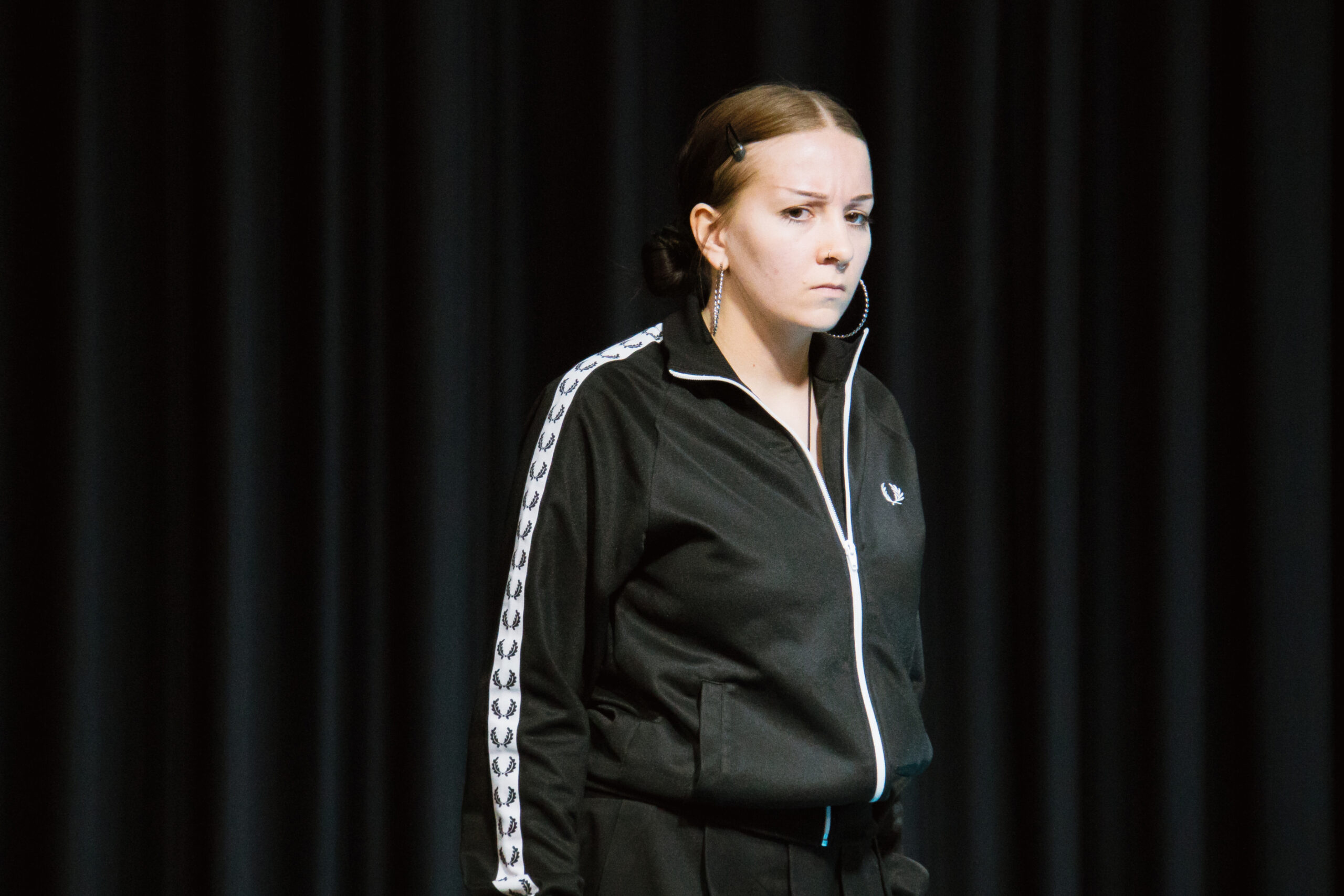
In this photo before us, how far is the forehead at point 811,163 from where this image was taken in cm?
113

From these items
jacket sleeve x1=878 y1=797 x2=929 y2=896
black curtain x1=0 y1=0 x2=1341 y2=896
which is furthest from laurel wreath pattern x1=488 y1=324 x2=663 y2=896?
black curtain x1=0 y1=0 x2=1341 y2=896

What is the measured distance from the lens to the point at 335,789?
5.96 ft

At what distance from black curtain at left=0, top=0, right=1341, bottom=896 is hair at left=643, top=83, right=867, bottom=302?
0.46 metres

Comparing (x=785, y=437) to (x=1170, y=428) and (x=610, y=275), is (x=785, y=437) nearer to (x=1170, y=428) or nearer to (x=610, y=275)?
(x=610, y=275)

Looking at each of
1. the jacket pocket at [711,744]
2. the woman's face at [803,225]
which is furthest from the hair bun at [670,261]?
the jacket pocket at [711,744]

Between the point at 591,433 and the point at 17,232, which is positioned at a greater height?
the point at 17,232

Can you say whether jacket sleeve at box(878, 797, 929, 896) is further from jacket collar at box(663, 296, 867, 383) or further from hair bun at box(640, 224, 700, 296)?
hair bun at box(640, 224, 700, 296)

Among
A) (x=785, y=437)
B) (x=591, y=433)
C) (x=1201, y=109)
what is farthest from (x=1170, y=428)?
(x=591, y=433)

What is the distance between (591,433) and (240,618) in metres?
0.88

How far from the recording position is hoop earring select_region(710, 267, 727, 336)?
1196 mm

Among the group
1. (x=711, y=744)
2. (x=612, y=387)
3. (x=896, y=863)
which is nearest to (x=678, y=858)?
(x=711, y=744)

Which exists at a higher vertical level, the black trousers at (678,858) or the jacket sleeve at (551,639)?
the jacket sleeve at (551,639)

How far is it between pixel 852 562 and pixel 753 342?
22 centimetres

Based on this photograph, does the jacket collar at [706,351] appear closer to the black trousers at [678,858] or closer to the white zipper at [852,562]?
the white zipper at [852,562]
